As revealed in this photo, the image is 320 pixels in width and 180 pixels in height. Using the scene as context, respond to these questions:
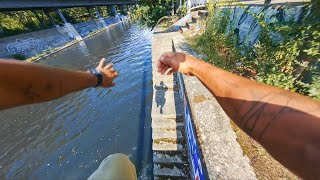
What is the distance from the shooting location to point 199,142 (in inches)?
104

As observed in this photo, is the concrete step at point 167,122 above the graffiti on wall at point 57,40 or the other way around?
above

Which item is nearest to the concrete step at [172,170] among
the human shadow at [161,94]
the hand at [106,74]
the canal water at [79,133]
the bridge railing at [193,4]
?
the canal water at [79,133]

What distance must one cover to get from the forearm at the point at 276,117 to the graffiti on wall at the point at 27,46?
26.2 m

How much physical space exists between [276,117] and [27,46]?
90.9ft

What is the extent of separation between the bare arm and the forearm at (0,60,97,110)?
1.07m

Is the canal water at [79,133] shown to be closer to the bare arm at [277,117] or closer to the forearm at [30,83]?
the forearm at [30,83]

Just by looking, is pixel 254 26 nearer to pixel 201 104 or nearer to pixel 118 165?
pixel 201 104

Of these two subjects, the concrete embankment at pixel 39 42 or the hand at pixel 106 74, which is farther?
the concrete embankment at pixel 39 42

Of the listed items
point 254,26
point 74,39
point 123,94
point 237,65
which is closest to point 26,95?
point 237,65

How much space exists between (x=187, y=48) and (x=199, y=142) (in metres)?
4.35

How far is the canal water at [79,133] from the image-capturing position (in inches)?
235

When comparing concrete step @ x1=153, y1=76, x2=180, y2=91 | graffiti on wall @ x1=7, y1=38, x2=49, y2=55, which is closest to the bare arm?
concrete step @ x1=153, y1=76, x2=180, y2=91

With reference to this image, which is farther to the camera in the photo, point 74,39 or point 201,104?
point 74,39

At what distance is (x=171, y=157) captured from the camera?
4488 mm
